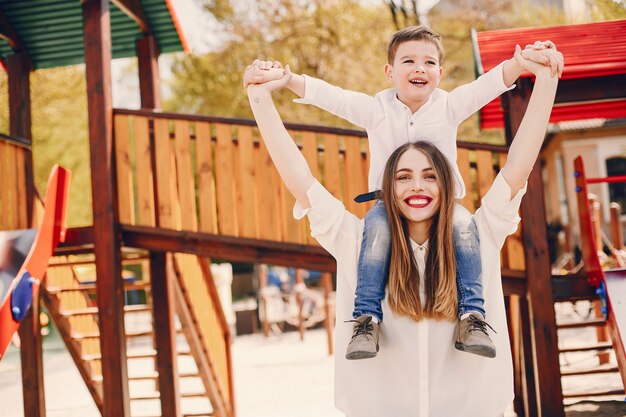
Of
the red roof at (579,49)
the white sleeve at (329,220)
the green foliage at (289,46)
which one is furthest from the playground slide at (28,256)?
the green foliage at (289,46)

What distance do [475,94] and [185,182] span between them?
4236 mm

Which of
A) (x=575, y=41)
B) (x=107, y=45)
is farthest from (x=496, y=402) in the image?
(x=107, y=45)

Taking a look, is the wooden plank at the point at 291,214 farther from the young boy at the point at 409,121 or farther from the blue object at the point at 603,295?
the young boy at the point at 409,121

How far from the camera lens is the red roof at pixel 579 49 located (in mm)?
5754

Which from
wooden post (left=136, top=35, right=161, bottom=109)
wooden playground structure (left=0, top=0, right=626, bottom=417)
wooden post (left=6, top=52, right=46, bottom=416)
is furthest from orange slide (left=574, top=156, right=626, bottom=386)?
wooden post (left=6, top=52, right=46, bottom=416)

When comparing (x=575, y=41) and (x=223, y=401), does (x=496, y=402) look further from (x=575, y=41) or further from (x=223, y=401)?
(x=223, y=401)

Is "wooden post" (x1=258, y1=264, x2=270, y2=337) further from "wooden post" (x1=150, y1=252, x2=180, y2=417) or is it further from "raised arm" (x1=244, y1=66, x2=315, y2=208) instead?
"raised arm" (x1=244, y1=66, x2=315, y2=208)

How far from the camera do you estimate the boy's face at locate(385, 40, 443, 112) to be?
2.82 metres

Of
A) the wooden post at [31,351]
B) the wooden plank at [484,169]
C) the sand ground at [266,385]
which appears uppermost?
the wooden plank at [484,169]

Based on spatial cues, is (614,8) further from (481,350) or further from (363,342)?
(363,342)

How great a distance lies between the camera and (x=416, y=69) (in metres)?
2.84

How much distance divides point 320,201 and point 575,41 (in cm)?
458

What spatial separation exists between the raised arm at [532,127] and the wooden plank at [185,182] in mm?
4521

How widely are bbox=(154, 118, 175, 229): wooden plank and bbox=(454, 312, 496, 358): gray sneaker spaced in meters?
4.57
